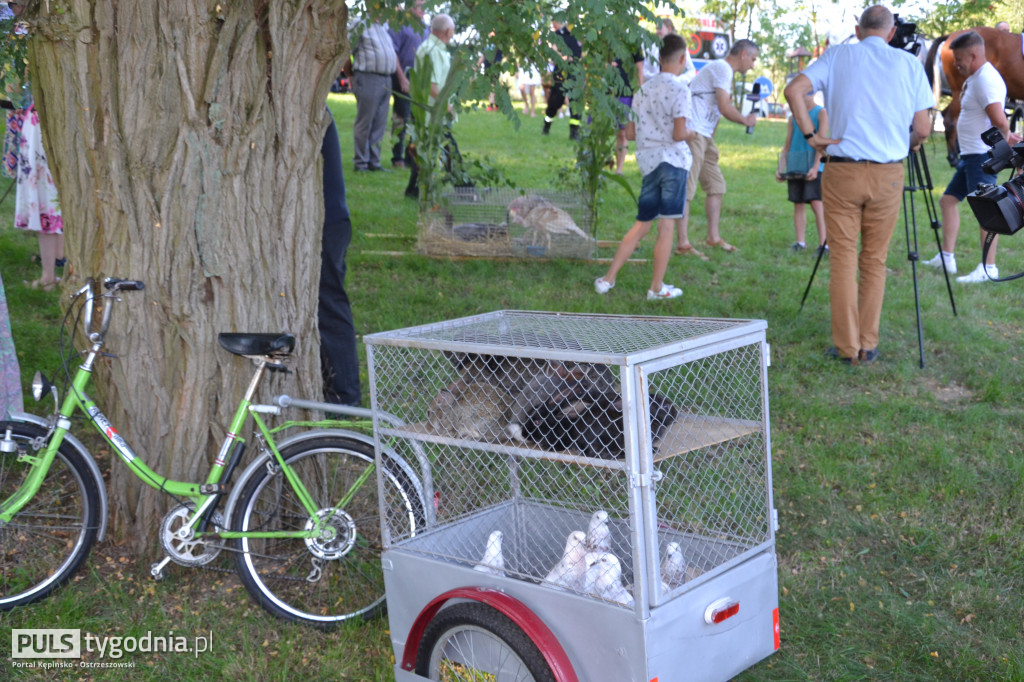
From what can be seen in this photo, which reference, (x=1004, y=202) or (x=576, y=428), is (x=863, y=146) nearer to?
(x=1004, y=202)

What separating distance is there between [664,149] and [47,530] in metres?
4.82

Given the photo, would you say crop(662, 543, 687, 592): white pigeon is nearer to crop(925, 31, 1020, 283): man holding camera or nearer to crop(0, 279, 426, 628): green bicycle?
crop(0, 279, 426, 628): green bicycle

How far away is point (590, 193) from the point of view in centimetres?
819

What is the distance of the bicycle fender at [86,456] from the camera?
3320 millimetres

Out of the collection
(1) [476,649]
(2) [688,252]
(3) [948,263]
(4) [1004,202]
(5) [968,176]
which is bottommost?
(1) [476,649]

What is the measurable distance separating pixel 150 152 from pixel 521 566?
1918 mm

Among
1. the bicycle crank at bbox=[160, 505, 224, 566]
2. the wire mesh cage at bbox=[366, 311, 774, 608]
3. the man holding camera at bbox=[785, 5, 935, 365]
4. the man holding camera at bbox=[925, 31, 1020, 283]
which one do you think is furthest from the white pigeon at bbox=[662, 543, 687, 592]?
the man holding camera at bbox=[925, 31, 1020, 283]

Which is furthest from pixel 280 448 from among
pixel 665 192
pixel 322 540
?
pixel 665 192

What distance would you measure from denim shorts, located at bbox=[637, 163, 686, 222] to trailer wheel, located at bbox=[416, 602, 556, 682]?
4.69 metres

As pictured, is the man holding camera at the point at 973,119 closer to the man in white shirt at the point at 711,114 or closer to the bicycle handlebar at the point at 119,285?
the man in white shirt at the point at 711,114

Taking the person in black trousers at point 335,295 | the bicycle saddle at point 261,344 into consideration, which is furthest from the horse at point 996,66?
the bicycle saddle at point 261,344

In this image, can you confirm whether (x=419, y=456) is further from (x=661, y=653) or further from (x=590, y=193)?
(x=590, y=193)

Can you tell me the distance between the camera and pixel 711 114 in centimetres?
829

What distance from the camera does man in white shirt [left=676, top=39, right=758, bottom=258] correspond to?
8039mm
